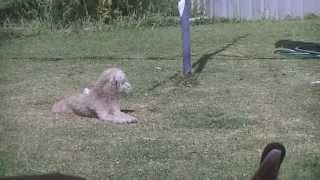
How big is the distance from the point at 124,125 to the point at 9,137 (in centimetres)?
94

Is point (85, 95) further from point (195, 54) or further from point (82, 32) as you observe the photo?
point (82, 32)

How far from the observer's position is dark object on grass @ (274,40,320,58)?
9.41 meters

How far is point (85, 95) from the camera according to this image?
637cm

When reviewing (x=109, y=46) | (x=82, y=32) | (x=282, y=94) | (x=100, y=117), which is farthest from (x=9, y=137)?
(x=82, y=32)

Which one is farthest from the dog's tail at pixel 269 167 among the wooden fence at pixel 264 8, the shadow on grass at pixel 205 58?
the wooden fence at pixel 264 8

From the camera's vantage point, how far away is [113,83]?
6094 mm

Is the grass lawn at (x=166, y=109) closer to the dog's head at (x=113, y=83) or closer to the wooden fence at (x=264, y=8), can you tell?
the dog's head at (x=113, y=83)

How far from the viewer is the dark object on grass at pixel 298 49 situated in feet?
30.9

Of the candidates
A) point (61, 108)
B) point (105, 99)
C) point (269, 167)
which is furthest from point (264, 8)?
point (269, 167)

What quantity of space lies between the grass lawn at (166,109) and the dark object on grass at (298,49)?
189 mm

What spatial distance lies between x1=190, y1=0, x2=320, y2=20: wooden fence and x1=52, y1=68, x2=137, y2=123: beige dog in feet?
24.2

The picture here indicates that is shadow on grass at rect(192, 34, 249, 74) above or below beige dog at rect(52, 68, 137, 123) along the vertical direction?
below

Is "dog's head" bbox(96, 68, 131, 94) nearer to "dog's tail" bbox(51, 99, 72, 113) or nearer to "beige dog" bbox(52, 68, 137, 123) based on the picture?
"beige dog" bbox(52, 68, 137, 123)

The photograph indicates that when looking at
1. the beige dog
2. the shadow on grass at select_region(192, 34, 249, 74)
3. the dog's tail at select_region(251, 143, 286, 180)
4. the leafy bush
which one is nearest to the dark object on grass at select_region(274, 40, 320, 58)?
the shadow on grass at select_region(192, 34, 249, 74)
